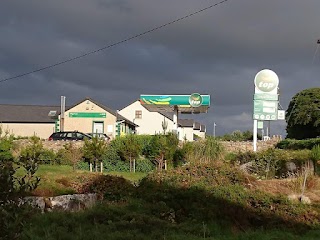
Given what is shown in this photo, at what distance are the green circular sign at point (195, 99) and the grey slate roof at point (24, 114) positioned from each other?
27.2m

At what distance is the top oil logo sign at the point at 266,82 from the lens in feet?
91.1

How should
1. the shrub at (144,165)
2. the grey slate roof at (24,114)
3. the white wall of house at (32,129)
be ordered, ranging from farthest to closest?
the grey slate roof at (24,114), the white wall of house at (32,129), the shrub at (144,165)

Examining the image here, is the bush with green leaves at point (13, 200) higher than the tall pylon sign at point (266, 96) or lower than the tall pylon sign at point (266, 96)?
lower

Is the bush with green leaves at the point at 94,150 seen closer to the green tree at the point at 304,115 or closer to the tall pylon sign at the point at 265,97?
the tall pylon sign at the point at 265,97

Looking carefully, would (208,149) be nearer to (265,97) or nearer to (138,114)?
(265,97)

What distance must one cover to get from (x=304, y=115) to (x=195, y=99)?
24.9m

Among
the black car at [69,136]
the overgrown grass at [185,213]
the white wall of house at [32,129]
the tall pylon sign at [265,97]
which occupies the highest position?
the tall pylon sign at [265,97]

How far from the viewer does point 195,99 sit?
142 feet

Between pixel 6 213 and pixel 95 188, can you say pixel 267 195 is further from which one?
pixel 6 213

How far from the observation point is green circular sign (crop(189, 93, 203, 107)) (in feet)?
142

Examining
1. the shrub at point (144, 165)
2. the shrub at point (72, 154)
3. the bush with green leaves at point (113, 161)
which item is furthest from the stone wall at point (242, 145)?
the shrub at point (72, 154)

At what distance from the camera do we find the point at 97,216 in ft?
35.3

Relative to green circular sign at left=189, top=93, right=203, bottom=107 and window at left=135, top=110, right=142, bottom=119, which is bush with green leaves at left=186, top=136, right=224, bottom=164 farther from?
window at left=135, top=110, right=142, bottom=119

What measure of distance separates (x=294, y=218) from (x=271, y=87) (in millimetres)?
16423
